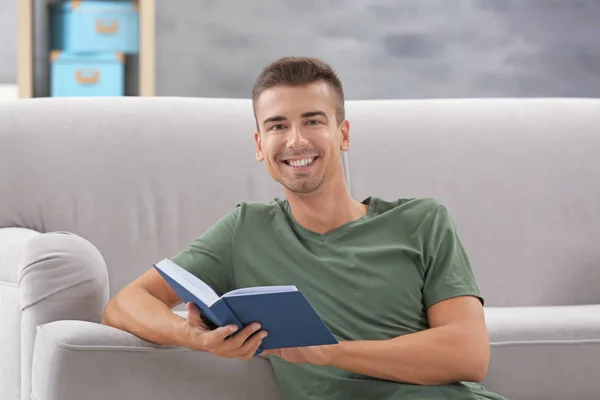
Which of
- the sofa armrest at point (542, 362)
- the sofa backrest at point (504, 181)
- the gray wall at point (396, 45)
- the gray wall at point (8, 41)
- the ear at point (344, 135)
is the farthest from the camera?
the gray wall at point (8, 41)

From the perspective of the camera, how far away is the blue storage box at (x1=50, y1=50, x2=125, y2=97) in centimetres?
385

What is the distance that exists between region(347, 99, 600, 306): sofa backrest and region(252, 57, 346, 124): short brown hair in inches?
31.4

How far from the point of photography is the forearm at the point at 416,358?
1317 millimetres

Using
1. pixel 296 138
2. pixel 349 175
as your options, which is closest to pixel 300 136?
pixel 296 138

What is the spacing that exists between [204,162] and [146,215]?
0.21 meters

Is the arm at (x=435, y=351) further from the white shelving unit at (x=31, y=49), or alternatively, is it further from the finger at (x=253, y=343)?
the white shelving unit at (x=31, y=49)

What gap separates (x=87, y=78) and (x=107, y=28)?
251mm

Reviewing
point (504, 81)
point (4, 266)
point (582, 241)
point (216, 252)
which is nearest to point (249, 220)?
point (216, 252)

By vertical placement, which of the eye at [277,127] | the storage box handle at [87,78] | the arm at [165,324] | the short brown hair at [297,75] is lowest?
the arm at [165,324]

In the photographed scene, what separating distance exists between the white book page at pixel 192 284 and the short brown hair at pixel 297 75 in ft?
1.33

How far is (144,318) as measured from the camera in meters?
1.44

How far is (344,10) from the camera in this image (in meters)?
4.13

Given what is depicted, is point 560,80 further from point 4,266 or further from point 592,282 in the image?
point 4,266

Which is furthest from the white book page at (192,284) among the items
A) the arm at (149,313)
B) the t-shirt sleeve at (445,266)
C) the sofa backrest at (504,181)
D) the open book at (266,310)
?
the sofa backrest at (504,181)
